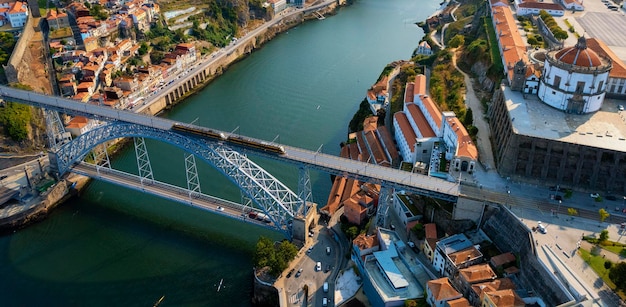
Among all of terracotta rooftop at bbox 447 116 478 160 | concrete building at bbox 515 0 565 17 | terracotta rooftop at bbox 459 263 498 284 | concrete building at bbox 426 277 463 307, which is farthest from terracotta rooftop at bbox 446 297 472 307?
concrete building at bbox 515 0 565 17

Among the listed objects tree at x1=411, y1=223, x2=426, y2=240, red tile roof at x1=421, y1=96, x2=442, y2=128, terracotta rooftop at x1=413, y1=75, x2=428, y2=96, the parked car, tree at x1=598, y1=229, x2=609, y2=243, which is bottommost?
tree at x1=411, y1=223, x2=426, y2=240

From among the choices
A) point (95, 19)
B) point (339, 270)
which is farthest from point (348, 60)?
point (339, 270)

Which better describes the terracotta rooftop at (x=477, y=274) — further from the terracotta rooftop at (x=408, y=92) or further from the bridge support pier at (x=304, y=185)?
the terracotta rooftop at (x=408, y=92)

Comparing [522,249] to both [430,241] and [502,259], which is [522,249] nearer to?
[502,259]

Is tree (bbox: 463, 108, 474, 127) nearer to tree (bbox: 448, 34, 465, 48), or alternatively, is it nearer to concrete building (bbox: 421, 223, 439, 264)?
concrete building (bbox: 421, 223, 439, 264)

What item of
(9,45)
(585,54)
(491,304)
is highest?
(585,54)

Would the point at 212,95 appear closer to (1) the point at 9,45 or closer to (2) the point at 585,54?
(1) the point at 9,45
